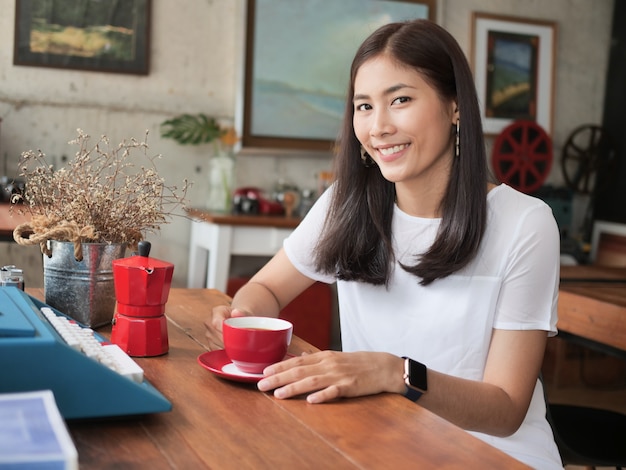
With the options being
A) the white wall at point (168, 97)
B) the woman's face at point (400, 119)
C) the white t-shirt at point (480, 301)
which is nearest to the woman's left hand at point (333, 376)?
the white t-shirt at point (480, 301)

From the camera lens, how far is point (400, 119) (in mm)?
1577

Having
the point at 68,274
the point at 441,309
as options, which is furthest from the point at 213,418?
the point at 441,309

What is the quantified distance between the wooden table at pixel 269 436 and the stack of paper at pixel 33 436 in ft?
0.32

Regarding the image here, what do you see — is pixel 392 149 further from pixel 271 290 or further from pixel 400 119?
pixel 271 290

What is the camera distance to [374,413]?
104 cm

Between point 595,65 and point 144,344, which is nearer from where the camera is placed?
point 144,344

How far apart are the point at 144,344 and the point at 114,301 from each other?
0.21 m

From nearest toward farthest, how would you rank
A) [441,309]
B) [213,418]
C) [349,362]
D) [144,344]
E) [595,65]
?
[213,418] < [349,362] < [144,344] < [441,309] < [595,65]

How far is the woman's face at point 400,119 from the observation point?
1.58 meters

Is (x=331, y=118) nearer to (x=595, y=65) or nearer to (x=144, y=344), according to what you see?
(x=595, y=65)

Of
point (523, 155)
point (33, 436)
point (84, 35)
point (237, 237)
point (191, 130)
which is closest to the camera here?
point (33, 436)

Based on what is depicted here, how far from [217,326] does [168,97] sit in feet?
8.94

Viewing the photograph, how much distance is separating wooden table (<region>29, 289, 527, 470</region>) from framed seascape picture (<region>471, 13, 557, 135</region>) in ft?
11.9

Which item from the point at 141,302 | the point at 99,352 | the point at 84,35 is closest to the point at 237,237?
the point at 84,35
